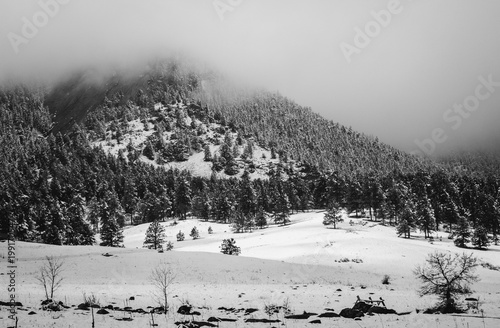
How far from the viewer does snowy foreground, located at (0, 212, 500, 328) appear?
2025 cm

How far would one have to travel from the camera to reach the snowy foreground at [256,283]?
20.2 meters

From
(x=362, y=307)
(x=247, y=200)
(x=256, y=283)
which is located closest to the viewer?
(x=362, y=307)

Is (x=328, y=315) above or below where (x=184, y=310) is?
below

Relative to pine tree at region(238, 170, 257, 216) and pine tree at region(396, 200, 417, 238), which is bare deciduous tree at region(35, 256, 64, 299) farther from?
pine tree at region(238, 170, 257, 216)

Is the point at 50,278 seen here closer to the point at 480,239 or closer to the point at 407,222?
the point at 407,222

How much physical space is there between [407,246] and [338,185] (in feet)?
202

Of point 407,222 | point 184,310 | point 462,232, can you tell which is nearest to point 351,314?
point 184,310

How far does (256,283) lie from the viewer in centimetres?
3738

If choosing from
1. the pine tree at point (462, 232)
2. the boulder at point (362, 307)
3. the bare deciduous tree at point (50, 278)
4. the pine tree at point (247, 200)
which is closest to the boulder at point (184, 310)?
the bare deciduous tree at point (50, 278)

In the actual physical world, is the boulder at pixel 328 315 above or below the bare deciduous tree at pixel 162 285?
below

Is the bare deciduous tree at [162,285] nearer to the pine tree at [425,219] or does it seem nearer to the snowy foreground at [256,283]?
the snowy foreground at [256,283]

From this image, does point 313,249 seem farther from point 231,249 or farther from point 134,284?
point 134,284

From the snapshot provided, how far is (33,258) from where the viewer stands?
41.3 metres

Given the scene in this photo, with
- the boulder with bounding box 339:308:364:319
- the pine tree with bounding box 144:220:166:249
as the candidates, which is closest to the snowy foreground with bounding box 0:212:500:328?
the boulder with bounding box 339:308:364:319
